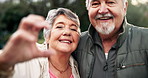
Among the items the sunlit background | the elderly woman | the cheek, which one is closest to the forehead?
the elderly woman

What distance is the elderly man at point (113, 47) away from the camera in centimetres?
262

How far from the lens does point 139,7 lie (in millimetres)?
22297

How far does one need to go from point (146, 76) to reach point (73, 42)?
2.80 ft

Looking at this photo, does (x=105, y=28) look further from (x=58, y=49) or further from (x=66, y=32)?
(x=58, y=49)

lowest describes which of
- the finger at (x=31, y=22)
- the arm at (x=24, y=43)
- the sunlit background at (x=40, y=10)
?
the sunlit background at (x=40, y=10)

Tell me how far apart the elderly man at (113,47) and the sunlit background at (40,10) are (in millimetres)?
12085

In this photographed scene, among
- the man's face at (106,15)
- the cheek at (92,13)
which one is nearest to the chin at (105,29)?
the man's face at (106,15)

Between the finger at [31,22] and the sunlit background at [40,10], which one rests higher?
the finger at [31,22]

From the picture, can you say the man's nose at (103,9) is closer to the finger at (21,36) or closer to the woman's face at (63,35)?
the woman's face at (63,35)

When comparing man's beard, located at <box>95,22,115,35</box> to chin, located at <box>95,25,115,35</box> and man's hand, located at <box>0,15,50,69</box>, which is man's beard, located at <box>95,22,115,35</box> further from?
man's hand, located at <box>0,15,50,69</box>

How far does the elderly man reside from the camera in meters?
2.62

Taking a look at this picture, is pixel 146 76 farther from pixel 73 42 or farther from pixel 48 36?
pixel 48 36

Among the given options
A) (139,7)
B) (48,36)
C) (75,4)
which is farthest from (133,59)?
(139,7)

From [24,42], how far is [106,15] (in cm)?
139
